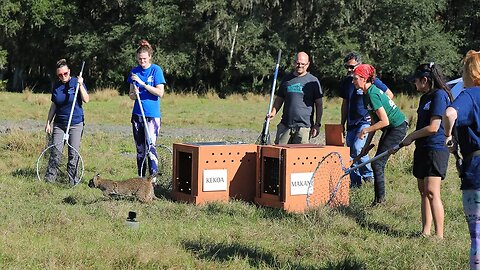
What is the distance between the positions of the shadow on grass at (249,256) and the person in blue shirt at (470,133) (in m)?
0.92

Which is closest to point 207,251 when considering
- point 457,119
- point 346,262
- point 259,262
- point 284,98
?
point 259,262

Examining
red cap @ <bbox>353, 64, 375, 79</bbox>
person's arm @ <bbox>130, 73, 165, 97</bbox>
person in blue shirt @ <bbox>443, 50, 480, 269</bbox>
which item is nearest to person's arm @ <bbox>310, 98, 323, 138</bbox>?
red cap @ <bbox>353, 64, 375, 79</bbox>

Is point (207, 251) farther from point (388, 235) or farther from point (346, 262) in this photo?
point (388, 235)

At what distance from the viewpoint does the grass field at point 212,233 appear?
5.41 meters

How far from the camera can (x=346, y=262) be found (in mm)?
5422

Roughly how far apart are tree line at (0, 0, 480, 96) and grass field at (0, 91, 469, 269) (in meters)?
27.0

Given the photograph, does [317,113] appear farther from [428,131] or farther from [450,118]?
[450,118]

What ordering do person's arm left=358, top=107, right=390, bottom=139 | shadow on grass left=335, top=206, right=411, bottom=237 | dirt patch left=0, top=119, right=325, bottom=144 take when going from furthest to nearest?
dirt patch left=0, top=119, right=325, bottom=144, person's arm left=358, top=107, right=390, bottom=139, shadow on grass left=335, top=206, right=411, bottom=237

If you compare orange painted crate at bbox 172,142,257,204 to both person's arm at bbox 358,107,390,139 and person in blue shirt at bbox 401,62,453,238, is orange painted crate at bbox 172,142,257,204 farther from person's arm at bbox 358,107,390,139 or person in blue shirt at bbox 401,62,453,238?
person in blue shirt at bbox 401,62,453,238

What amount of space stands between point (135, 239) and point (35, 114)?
14.7 meters

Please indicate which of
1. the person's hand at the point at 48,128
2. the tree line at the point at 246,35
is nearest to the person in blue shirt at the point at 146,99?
the person's hand at the point at 48,128

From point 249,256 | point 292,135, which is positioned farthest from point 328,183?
point 249,256

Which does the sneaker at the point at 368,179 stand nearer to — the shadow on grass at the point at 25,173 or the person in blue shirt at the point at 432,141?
the person in blue shirt at the point at 432,141

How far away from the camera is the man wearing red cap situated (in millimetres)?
7469
